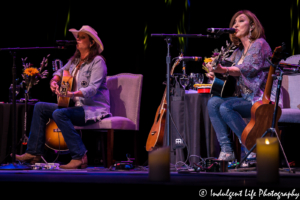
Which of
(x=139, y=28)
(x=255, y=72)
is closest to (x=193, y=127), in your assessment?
(x=255, y=72)

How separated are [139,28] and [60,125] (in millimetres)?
1834

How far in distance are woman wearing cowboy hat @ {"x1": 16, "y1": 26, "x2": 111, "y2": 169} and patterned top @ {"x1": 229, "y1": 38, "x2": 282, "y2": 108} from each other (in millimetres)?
1422

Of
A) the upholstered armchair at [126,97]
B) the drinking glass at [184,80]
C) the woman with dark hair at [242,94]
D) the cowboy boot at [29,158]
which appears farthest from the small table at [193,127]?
the cowboy boot at [29,158]

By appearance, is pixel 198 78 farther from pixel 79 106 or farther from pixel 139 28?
pixel 139 28

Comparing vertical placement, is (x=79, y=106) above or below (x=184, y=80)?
below

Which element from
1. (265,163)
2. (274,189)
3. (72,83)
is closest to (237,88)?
(72,83)

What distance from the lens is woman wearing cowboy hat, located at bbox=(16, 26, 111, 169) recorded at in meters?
3.65

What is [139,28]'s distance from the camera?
4898 millimetres

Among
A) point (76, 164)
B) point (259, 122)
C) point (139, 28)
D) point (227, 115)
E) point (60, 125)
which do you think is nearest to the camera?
point (259, 122)

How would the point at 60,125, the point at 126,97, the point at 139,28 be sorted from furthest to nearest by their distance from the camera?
the point at 139,28 < the point at 126,97 < the point at 60,125

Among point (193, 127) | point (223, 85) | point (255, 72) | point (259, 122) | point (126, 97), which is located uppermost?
point (255, 72)

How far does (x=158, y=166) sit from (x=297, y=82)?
2624mm

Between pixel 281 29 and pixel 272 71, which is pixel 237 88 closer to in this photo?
pixel 272 71

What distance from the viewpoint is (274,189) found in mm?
1436
